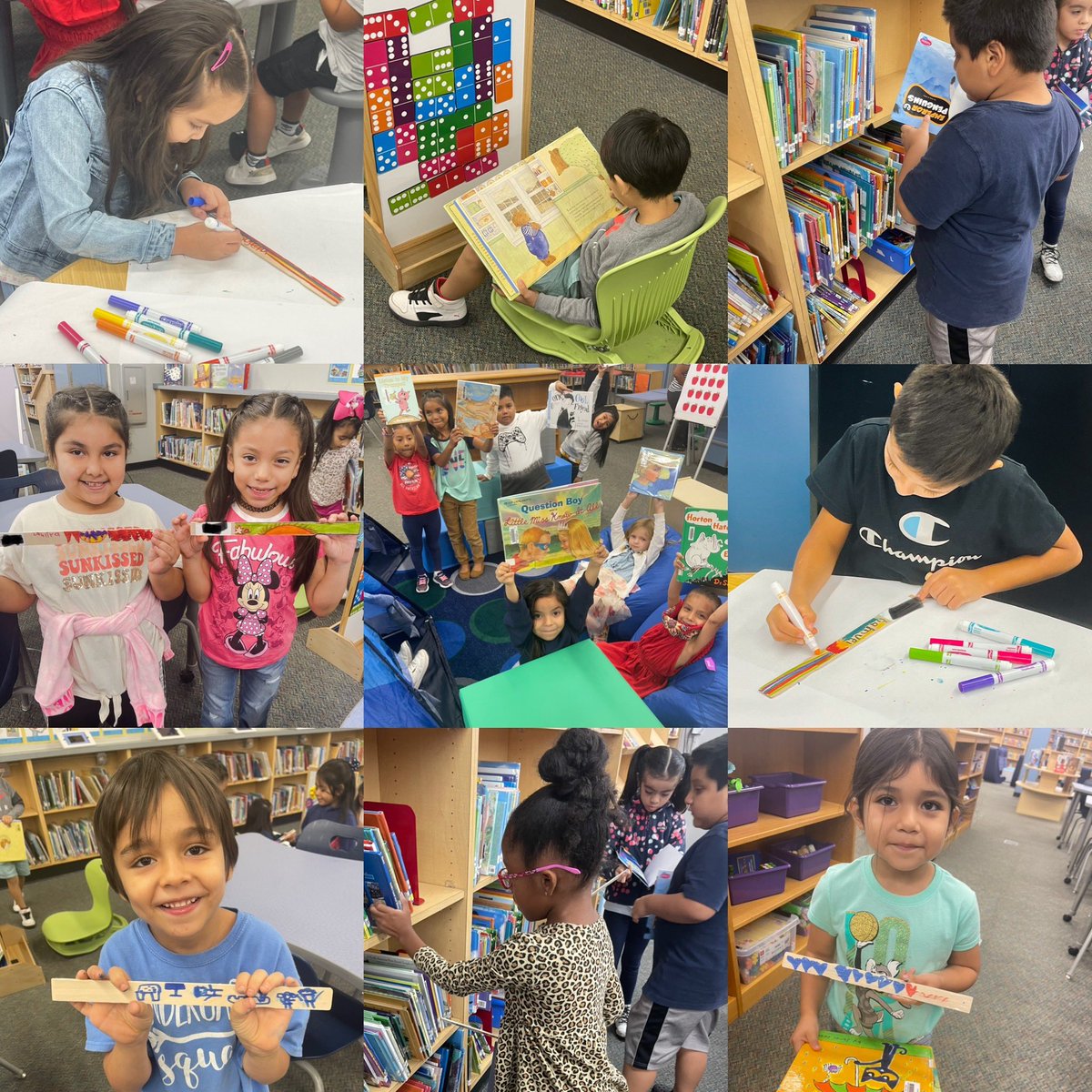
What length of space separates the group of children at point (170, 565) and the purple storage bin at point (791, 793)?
107cm

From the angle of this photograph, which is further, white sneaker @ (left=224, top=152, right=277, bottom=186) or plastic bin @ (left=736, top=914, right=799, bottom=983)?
plastic bin @ (left=736, top=914, right=799, bottom=983)

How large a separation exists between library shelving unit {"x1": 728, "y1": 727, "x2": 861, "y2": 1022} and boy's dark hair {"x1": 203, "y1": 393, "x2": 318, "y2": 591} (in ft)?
3.42

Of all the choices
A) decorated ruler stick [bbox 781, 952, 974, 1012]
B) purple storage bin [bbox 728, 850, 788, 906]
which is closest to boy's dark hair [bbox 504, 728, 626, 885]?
purple storage bin [bbox 728, 850, 788, 906]

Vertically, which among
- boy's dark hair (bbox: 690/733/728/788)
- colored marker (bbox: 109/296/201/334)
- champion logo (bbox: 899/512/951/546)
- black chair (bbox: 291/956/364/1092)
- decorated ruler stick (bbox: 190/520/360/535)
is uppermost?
colored marker (bbox: 109/296/201/334)

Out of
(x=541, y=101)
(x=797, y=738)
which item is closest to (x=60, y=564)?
(x=541, y=101)

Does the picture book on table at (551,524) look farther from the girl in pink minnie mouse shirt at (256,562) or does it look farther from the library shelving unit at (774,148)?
the library shelving unit at (774,148)

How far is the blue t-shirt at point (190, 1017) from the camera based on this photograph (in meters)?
2.27

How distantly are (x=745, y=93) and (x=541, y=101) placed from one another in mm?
484

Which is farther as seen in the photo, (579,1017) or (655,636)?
(655,636)

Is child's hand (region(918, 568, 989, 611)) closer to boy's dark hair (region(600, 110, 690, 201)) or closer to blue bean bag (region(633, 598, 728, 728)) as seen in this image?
blue bean bag (region(633, 598, 728, 728))

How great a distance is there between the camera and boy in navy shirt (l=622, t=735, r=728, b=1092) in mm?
2406

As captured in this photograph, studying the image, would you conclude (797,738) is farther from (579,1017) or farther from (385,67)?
(385,67)

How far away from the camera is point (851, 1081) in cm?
227

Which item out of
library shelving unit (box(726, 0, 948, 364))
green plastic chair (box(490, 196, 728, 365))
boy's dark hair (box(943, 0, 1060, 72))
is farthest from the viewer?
green plastic chair (box(490, 196, 728, 365))
